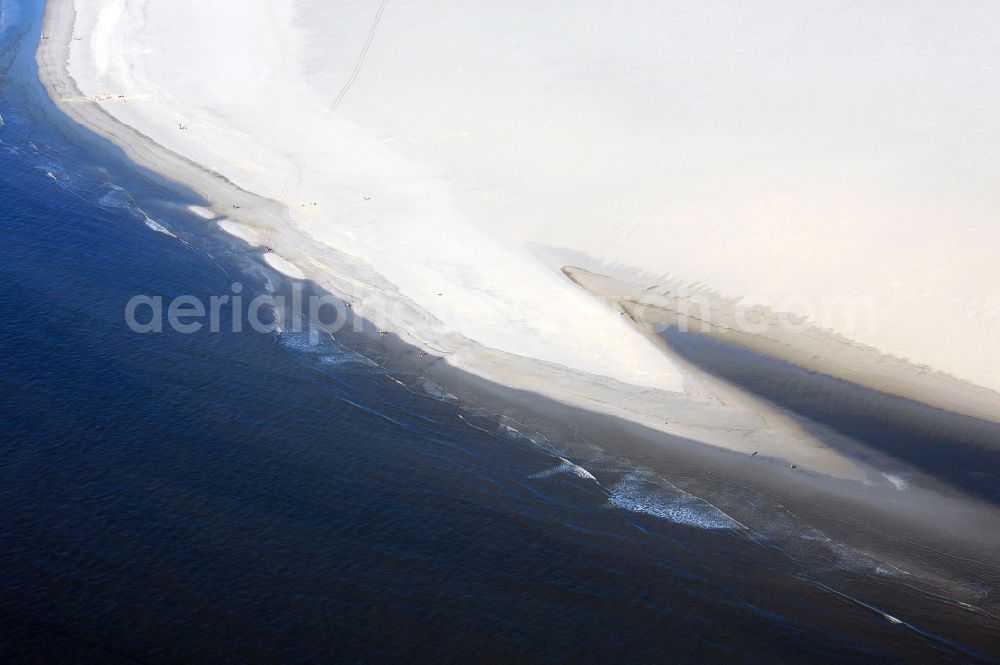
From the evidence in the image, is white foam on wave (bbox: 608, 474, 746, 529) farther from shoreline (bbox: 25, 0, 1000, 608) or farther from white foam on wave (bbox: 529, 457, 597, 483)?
white foam on wave (bbox: 529, 457, 597, 483)

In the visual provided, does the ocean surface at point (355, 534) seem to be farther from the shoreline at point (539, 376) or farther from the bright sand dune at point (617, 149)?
the bright sand dune at point (617, 149)

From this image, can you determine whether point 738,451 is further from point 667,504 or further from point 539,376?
point 539,376

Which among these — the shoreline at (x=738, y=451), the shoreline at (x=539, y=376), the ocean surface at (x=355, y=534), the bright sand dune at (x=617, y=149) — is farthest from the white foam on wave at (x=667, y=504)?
the bright sand dune at (x=617, y=149)

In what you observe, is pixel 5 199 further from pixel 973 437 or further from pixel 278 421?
pixel 973 437

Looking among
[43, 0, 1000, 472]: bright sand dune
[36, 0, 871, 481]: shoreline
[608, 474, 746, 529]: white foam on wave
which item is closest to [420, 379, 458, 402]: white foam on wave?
[36, 0, 871, 481]: shoreline

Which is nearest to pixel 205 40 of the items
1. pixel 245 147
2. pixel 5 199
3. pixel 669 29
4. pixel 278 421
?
pixel 245 147
